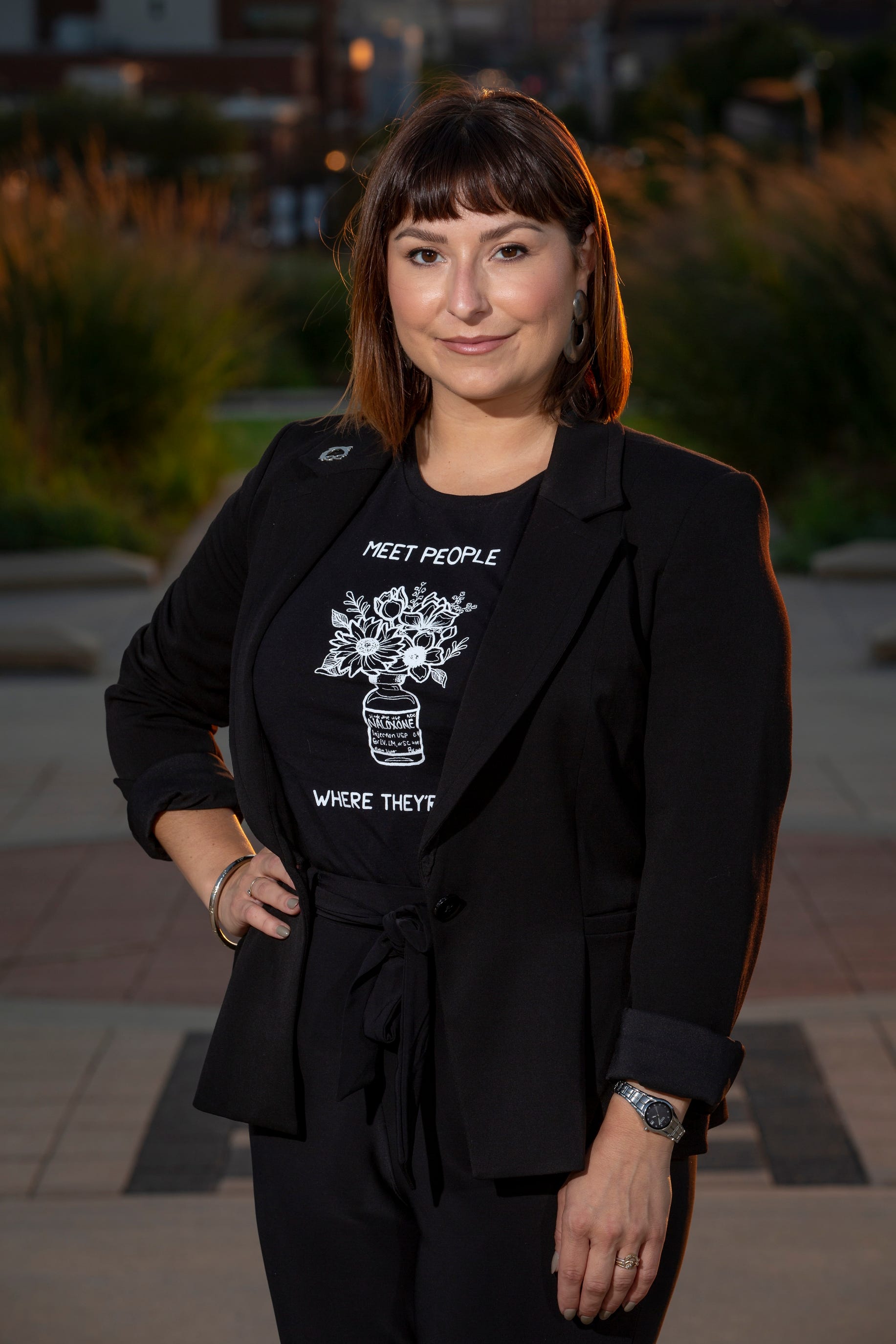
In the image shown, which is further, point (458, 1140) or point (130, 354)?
point (130, 354)

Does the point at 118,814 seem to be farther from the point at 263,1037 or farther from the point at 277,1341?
the point at 263,1037

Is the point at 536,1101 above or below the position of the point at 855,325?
above

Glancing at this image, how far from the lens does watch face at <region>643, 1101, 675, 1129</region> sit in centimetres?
156

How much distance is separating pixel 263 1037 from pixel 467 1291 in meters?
0.35

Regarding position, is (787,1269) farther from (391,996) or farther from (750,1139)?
(391,996)

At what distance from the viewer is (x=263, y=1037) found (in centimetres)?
179

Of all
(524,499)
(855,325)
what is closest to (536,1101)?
(524,499)

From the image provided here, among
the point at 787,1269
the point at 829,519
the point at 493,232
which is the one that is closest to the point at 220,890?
the point at 493,232

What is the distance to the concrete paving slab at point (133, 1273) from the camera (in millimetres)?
2861

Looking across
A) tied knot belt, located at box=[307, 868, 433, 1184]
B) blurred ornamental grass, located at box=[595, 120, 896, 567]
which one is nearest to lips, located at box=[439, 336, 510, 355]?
tied knot belt, located at box=[307, 868, 433, 1184]

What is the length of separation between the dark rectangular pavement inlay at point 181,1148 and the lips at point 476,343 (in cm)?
196

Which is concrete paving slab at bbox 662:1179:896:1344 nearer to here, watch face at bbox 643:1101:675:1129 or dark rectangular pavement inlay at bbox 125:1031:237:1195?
dark rectangular pavement inlay at bbox 125:1031:237:1195

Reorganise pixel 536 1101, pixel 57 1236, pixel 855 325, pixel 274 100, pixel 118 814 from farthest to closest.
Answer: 1. pixel 274 100
2. pixel 855 325
3. pixel 118 814
4. pixel 57 1236
5. pixel 536 1101

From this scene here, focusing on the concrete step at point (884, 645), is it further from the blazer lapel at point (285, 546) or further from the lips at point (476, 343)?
the lips at point (476, 343)
